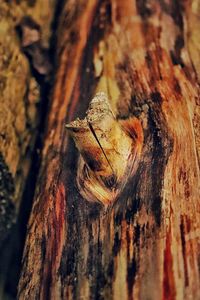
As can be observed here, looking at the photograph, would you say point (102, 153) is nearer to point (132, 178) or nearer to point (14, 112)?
point (132, 178)

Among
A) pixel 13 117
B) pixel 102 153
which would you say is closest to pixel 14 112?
pixel 13 117

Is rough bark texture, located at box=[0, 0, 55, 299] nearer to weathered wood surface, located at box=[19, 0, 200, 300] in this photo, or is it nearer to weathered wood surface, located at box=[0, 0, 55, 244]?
weathered wood surface, located at box=[0, 0, 55, 244]

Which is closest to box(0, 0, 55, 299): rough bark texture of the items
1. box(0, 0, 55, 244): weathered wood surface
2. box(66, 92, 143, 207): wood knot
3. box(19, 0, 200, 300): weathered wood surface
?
box(0, 0, 55, 244): weathered wood surface

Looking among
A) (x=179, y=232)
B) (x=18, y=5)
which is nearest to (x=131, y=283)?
(x=179, y=232)

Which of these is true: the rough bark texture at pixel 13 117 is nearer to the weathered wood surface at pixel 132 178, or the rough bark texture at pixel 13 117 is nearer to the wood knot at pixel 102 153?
the weathered wood surface at pixel 132 178

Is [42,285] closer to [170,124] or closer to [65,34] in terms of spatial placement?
[170,124]
